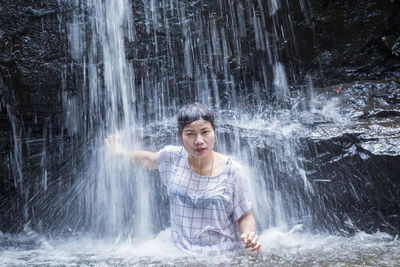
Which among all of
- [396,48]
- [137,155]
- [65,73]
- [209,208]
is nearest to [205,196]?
[209,208]

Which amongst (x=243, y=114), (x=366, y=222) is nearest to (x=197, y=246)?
(x=366, y=222)

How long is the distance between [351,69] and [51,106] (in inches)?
198

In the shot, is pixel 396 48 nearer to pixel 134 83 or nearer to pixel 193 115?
pixel 134 83

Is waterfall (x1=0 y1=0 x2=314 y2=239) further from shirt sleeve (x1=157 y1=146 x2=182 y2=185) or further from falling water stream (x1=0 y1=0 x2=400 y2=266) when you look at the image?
shirt sleeve (x1=157 y1=146 x2=182 y2=185)

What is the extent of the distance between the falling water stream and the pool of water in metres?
0.04

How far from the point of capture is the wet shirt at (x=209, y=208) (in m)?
2.36

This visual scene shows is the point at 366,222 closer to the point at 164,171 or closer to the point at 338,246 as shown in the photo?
the point at 338,246

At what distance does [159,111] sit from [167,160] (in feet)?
8.08

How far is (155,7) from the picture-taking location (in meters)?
5.01

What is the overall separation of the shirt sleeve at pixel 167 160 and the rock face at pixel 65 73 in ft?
5.73

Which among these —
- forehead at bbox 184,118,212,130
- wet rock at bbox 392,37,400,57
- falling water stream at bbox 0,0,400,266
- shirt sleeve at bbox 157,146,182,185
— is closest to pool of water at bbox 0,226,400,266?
falling water stream at bbox 0,0,400,266

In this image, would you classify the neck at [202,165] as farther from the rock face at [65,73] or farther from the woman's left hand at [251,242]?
the rock face at [65,73]

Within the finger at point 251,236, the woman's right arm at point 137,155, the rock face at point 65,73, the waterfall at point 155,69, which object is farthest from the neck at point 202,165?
the waterfall at point 155,69

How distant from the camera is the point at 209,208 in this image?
2.37 metres
